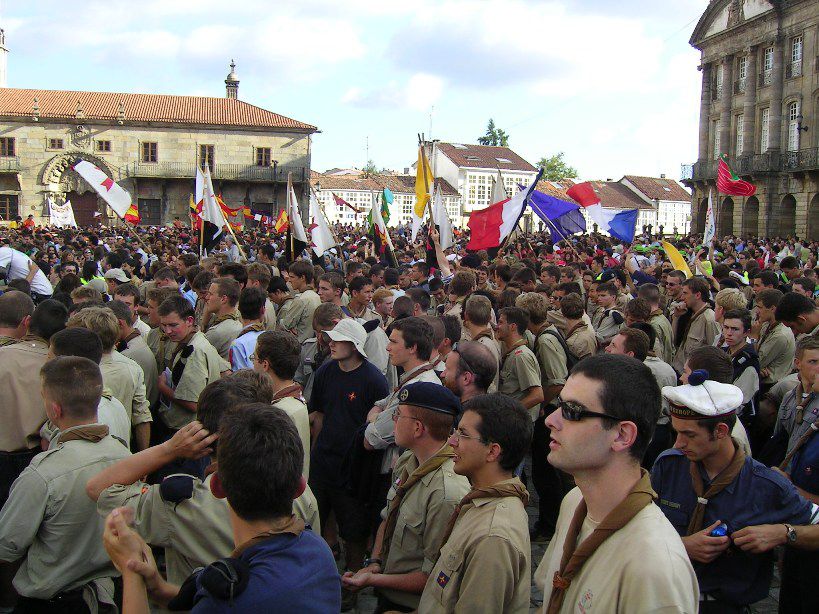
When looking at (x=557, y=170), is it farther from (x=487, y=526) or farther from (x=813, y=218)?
(x=487, y=526)

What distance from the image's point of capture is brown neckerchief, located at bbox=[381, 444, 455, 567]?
3766mm

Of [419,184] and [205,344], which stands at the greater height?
[419,184]

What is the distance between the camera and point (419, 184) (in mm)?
14188

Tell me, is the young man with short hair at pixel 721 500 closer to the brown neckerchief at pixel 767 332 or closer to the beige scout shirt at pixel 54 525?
the beige scout shirt at pixel 54 525

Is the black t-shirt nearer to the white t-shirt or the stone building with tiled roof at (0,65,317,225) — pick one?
the white t-shirt

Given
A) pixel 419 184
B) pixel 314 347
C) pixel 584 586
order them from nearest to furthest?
pixel 584 586, pixel 314 347, pixel 419 184

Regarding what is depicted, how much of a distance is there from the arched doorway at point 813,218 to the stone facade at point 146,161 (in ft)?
102

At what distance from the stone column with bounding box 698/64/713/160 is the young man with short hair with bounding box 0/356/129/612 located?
173ft

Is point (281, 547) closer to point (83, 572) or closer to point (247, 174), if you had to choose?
point (83, 572)

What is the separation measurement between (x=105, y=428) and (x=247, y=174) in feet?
168

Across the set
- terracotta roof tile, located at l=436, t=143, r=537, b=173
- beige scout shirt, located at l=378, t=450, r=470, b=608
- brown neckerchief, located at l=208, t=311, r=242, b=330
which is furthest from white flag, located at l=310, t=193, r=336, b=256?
terracotta roof tile, located at l=436, t=143, r=537, b=173

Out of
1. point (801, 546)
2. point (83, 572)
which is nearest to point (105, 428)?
point (83, 572)

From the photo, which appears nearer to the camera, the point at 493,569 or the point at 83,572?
the point at 493,569

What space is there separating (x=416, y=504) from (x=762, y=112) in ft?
160
